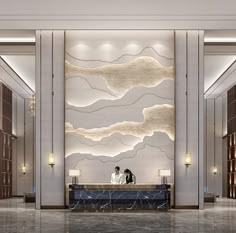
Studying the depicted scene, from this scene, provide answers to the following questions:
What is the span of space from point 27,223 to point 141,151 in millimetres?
5708

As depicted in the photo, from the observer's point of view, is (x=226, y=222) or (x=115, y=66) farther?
(x=115, y=66)

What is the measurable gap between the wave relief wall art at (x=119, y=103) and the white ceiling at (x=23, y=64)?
5.42 meters

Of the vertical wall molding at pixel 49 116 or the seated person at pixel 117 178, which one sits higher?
the vertical wall molding at pixel 49 116

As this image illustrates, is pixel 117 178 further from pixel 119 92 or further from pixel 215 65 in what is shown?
pixel 215 65

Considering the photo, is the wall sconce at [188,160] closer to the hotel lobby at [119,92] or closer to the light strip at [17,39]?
the hotel lobby at [119,92]

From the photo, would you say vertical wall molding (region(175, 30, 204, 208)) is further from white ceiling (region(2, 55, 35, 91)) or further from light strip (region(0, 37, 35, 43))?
white ceiling (region(2, 55, 35, 91))

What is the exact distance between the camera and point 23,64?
22.6 m

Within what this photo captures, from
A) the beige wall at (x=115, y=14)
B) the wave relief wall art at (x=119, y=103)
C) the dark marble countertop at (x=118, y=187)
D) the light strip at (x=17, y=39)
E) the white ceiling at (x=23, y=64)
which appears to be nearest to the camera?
the dark marble countertop at (x=118, y=187)

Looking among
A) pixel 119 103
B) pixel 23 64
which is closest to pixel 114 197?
pixel 119 103

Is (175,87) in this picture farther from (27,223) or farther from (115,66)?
(27,223)

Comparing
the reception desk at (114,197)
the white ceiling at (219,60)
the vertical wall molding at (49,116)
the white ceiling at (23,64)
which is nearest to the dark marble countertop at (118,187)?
the reception desk at (114,197)

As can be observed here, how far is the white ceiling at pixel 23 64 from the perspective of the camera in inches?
834

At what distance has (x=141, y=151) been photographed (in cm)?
1622

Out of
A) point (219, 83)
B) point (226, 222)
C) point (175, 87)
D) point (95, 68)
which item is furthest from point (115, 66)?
point (219, 83)
